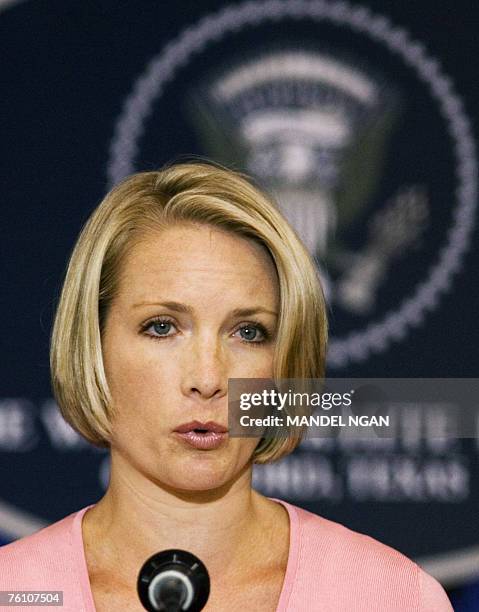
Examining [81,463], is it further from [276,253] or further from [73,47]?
[276,253]

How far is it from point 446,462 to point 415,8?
2.73 ft

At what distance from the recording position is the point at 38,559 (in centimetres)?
130

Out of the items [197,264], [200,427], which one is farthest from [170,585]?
[197,264]

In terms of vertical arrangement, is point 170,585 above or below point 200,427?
below

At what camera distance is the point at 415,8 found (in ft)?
6.91

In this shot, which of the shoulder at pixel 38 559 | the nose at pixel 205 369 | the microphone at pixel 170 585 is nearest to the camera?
the microphone at pixel 170 585

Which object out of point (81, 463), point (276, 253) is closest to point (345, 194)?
point (81, 463)

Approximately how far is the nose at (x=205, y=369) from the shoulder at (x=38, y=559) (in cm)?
27

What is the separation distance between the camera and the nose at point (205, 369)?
3.83 ft

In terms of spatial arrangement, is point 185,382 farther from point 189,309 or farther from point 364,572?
point 364,572

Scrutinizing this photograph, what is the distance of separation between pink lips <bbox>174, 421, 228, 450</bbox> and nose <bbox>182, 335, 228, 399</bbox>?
3 centimetres

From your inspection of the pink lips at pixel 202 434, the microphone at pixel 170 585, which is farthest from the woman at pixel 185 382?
the microphone at pixel 170 585

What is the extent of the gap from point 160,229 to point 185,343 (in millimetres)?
150

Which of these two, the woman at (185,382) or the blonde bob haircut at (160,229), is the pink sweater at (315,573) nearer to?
the woman at (185,382)
